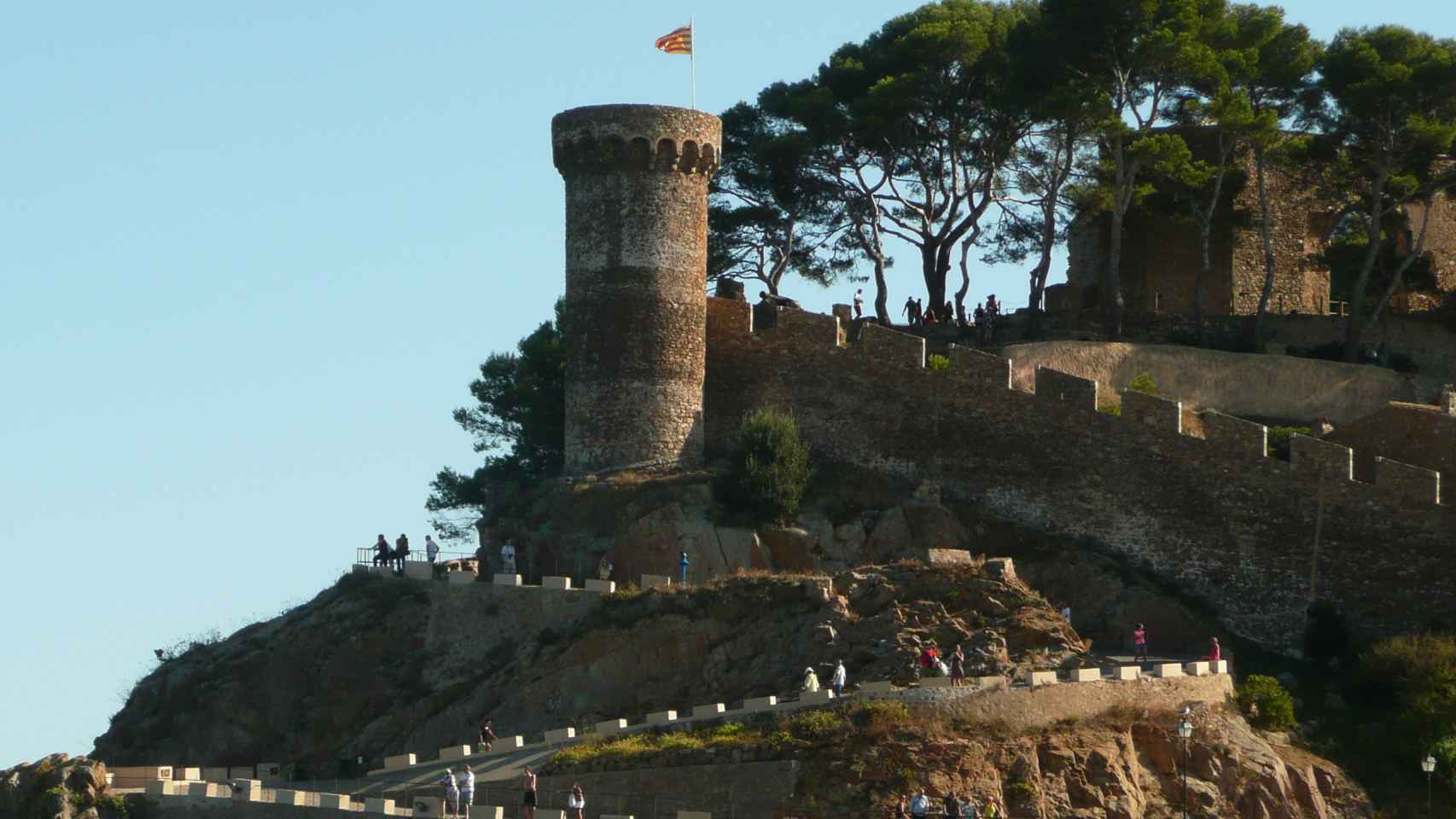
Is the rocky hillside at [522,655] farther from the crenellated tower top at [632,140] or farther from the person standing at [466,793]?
the crenellated tower top at [632,140]

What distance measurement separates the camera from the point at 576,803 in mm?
51031

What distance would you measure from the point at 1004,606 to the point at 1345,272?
54.3 ft

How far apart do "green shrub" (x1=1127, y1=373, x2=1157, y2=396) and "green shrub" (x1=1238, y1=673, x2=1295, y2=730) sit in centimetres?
925

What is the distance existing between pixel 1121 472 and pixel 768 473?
234 inches

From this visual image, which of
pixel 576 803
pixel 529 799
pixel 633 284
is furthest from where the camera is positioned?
pixel 633 284

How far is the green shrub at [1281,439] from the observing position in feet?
200

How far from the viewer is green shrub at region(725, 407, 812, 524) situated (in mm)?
60719

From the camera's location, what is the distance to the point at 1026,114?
6819 cm

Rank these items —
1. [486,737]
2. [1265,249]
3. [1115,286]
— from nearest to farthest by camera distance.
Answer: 1. [486,737]
2. [1115,286]
3. [1265,249]

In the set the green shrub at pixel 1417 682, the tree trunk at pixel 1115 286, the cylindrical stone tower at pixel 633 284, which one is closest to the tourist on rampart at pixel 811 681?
the cylindrical stone tower at pixel 633 284

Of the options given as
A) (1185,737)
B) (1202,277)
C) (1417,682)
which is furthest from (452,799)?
(1202,277)

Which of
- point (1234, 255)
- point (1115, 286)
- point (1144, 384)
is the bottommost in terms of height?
point (1144, 384)

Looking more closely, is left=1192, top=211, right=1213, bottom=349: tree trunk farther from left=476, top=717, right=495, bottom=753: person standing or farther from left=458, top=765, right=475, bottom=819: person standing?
left=458, top=765, right=475, bottom=819: person standing

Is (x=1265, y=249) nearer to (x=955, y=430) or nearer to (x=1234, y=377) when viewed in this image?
(x=1234, y=377)
